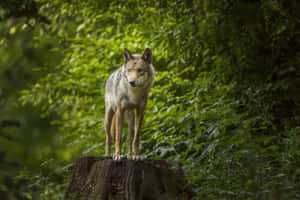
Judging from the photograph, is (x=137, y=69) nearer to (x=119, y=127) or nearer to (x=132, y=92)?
(x=132, y=92)

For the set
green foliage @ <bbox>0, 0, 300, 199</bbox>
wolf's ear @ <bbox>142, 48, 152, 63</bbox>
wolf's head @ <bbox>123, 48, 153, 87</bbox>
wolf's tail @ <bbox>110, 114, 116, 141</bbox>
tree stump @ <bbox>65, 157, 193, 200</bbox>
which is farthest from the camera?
wolf's tail @ <bbox>110, 114, 116, 141</bbox>

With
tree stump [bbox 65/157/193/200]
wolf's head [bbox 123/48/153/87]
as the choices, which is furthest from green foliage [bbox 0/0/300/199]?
wolf's head [bbox 123/48/153/87]

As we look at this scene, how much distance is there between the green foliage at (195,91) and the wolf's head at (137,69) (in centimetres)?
81

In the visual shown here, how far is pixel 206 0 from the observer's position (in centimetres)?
309

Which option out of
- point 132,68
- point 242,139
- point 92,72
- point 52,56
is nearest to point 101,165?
point 132,68

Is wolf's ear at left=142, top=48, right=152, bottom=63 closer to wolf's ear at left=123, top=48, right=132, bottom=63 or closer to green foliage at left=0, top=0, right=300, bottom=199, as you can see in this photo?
wolf's ear at left=123, top=48, right=132, bottom=63

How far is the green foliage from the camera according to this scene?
1208 millimetres

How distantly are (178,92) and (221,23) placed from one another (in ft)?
15.3

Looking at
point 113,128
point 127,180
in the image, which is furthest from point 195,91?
point 127,180

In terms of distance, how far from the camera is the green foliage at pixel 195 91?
47.6 inches

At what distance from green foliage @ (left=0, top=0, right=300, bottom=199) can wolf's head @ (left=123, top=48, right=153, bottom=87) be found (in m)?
0.81

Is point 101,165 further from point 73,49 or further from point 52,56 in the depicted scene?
point 73,49

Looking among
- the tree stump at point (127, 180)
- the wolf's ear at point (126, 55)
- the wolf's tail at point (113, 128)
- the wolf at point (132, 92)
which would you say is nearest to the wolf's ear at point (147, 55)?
the wolf at point (132, 92)

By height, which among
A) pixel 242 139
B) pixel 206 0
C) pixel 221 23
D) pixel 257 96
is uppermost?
pixel 206 0
